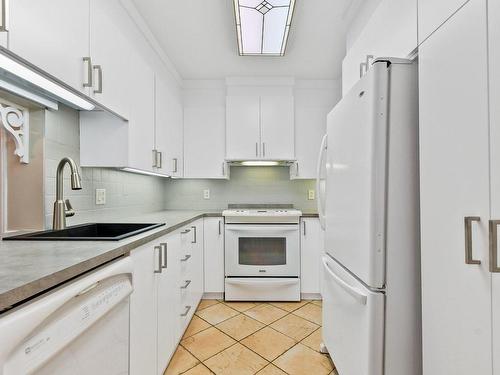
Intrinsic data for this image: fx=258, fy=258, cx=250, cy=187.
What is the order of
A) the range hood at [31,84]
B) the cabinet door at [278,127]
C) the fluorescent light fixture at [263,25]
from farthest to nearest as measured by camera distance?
1. the cabinet door at [278,127]
2. the fluorescent light fixture at [263,25]
3. the range hood at [31,84]

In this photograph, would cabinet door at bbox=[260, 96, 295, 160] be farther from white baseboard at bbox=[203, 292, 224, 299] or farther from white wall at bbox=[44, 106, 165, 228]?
white baseboard at bbox=[203, 292, 224, 299]

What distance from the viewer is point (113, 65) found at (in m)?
1.47

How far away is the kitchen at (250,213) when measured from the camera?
0.71 meters

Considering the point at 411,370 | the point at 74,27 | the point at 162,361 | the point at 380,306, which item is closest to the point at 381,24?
the point at 380,306

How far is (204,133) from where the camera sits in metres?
2.98

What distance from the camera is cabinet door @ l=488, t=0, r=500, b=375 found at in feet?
2.11

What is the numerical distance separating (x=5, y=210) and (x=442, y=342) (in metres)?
1.86

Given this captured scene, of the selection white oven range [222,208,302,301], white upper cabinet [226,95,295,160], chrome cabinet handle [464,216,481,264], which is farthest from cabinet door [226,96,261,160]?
chrome cabinet handle [464,216,481,264]

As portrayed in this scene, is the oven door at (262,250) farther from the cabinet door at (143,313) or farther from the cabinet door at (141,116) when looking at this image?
the cabinet door at (143,313)

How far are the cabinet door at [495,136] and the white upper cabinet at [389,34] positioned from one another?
30cm

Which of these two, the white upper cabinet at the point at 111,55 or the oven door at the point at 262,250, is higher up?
the white upper cabinet at the point at 111,55

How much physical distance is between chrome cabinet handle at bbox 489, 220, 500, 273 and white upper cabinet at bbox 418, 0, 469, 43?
637 mm

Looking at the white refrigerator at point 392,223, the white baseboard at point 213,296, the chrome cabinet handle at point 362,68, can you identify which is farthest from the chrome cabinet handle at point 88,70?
the white baseboard at point 213,296

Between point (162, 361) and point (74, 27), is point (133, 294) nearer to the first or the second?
point (162, 361)
